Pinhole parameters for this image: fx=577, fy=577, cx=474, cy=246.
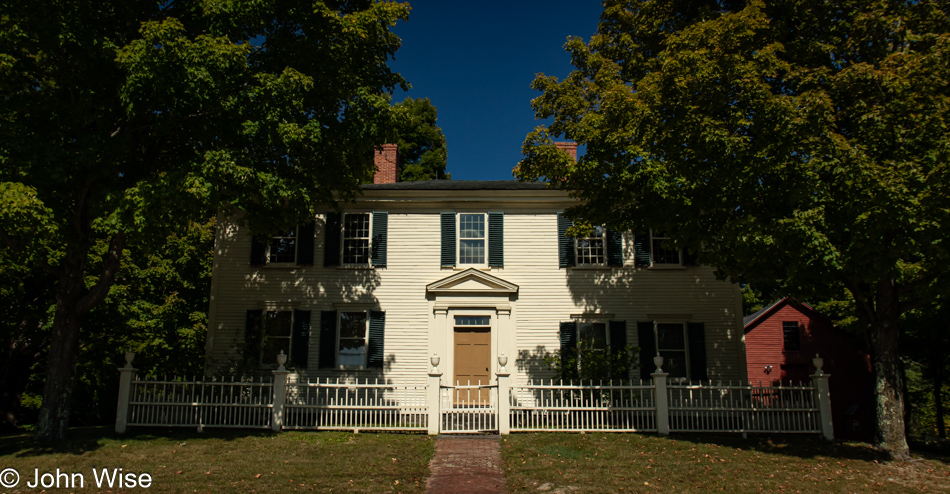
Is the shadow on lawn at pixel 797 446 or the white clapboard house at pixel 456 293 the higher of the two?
the white clapboard house at pixel 456 293

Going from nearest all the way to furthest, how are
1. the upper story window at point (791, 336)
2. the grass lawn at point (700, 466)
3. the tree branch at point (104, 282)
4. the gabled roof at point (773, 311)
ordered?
1. the grass lawn at point (700, 466)
2. the tree branch at point (104, 282)
3. the gabled roof at point (773, 311)
4. the upper story window at point (791, 336)

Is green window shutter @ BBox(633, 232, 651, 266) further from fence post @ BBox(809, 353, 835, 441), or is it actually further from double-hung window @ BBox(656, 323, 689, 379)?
fence post @ BBox(809, 353, 835, 441)

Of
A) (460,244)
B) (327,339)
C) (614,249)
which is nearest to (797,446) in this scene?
(614,249)

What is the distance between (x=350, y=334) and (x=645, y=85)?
9979mm

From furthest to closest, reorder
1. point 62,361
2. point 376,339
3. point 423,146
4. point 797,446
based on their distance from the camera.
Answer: point 423,146, point 376,339, point 797,446, point 62,361

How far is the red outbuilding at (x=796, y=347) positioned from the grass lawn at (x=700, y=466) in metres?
15.1

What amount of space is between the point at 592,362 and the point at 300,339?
25.9 feet

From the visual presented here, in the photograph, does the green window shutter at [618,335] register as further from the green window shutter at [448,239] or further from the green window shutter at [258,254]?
the green window shutter at [258,254]

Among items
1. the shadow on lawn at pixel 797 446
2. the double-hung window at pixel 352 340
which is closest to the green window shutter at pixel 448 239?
the double-hung window at pixel 352 340

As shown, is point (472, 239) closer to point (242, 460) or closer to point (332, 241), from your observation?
point (332, 241)

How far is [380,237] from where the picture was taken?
1650cm

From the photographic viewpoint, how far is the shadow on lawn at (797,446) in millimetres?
10656

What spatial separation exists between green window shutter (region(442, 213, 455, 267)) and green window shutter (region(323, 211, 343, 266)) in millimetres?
2983

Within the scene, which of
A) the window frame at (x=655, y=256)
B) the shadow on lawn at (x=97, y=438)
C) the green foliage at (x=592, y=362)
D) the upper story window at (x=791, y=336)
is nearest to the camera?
the shadow on lawn at (x=97, y=438)
